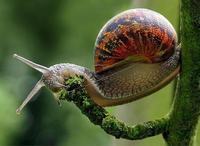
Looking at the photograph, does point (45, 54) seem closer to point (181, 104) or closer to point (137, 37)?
point (137, 37)

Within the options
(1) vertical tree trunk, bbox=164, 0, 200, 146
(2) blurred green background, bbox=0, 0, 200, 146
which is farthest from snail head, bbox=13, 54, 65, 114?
(2) blurred green background, bbox=0, 0, 200, 146

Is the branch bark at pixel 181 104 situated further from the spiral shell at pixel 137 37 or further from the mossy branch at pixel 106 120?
the spiral shell at pixel 137 37

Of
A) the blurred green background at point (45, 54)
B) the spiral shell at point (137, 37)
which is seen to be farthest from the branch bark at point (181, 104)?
the blurred green background at point (45, 54)

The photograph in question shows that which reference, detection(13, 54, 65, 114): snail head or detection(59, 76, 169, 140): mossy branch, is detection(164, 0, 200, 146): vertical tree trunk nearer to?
detection(59, 76, 169, 140): mossy branch

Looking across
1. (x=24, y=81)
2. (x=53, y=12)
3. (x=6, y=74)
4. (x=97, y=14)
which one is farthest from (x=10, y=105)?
(x=53, y=12)

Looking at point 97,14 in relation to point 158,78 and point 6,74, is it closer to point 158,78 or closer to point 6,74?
point 6,74

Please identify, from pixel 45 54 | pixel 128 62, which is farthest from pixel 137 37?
pixel 45 54
